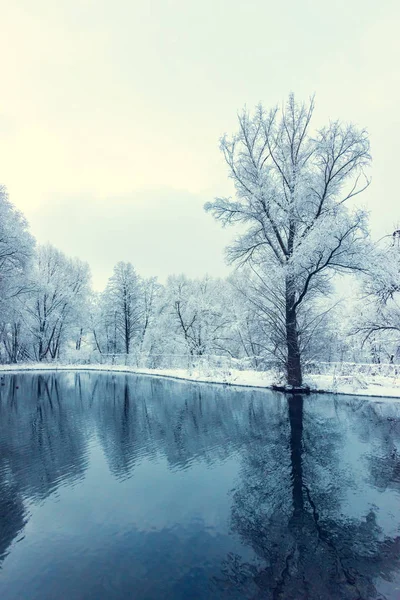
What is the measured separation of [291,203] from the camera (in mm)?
16359

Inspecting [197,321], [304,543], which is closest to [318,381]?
[304,543]

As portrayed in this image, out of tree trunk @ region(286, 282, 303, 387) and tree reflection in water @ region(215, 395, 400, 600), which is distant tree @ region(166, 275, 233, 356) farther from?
tree reflection in water @ region(215, 395, 400, 600)

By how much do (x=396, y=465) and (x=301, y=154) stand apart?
14953 millimetres

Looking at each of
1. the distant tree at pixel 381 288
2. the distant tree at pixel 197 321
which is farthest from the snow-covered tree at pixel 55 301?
the distant tree at pixel 381 288

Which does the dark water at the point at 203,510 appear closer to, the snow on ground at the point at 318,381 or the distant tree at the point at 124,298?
the snow on ground at the point at 318,381

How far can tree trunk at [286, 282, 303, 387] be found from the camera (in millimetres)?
16156

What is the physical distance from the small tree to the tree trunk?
0.05 meters

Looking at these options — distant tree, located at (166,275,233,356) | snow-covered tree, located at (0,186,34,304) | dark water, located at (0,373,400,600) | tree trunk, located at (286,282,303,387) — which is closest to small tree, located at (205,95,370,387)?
tree trunk, located at (286,282,303,387)

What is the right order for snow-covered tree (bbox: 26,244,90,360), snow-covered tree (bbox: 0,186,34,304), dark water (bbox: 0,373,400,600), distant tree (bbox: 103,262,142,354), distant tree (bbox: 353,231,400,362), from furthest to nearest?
distant tree (bbox: 103,262,142,354) → snow-covered tree (bbox: 26,244,90,360) → snow-covered tree (bbox: 0,186,34,304) → distant tree (bbox: 353,231,400,362) → dark water (bbox: 0,373,400,600)

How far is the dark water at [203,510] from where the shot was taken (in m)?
3.56

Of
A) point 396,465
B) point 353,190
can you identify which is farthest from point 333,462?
point 353,190

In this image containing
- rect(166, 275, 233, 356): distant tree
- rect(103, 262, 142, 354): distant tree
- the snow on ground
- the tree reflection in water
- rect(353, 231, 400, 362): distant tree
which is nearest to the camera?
the tree reflection in water

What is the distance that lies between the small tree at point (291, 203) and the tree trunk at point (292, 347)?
46mm

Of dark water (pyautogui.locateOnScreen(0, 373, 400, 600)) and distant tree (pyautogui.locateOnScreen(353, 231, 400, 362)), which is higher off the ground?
distant tree (pyautogui.locateOnScreen(353, 231, 400, 362))
